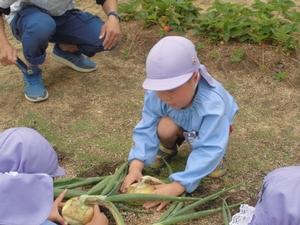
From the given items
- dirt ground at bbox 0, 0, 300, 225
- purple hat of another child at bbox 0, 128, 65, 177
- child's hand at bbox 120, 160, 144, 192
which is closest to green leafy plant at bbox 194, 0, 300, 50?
dirt ground at bbox 0, 0, 300, 225

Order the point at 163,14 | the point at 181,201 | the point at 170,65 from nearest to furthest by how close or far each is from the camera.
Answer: the point at 170,65
the point at 181,201
the point at 163,14

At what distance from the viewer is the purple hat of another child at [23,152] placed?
5.73 feet

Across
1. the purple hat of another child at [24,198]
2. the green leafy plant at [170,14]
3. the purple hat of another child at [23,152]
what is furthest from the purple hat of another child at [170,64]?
the green leafy plant at [170,14]

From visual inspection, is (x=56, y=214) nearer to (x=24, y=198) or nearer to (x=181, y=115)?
(x=24, y=198)

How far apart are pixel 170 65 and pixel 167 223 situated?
0.57 m

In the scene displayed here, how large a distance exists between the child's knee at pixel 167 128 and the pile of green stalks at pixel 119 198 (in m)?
0.22

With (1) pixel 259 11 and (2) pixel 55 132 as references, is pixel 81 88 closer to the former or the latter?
(2) pixel 55 132

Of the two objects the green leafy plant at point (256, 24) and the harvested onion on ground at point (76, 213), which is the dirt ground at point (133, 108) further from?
the harvested onion on ground at point (76, 213)

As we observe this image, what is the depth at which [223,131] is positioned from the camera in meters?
2.21

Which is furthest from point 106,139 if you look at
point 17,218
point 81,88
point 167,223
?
point 17,218

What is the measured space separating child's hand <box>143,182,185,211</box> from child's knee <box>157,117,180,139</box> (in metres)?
0.24

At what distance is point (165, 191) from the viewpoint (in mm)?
2209

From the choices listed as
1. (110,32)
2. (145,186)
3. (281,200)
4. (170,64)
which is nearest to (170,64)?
(170,64)

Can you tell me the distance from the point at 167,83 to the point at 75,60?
1391mm
